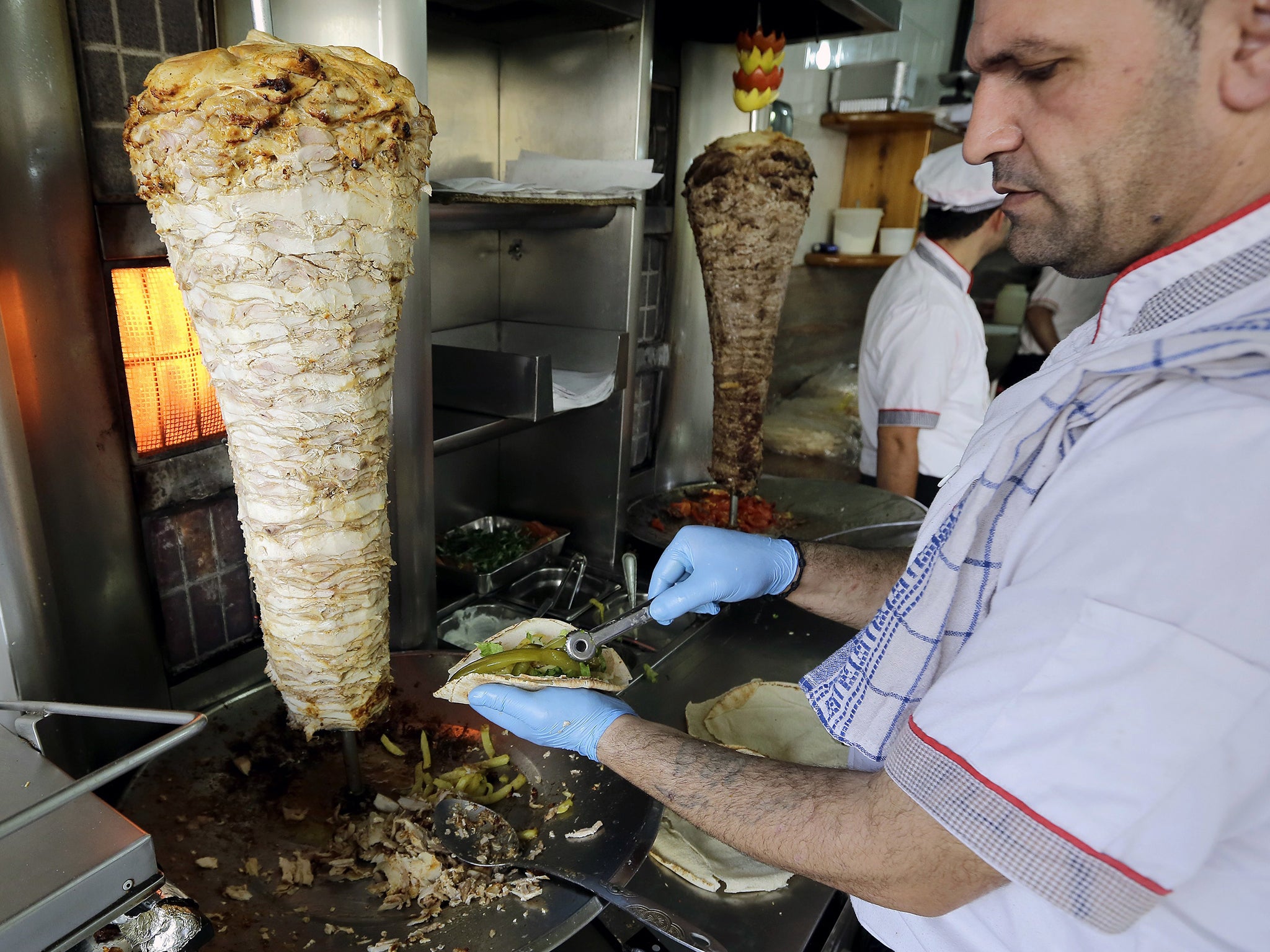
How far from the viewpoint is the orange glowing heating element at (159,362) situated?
1.35 meters

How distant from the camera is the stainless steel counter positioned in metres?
1.46

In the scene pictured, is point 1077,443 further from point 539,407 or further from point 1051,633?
point 539,407

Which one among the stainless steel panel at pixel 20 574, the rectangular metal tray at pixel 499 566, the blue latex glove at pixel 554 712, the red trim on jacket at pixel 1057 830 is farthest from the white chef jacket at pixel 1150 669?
the rectangular metal tray at pixel 499 566

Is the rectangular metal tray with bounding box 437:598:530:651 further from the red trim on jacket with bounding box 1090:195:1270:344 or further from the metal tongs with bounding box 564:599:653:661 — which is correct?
the red trim on jacket with bounding box 1090:195:1270:344

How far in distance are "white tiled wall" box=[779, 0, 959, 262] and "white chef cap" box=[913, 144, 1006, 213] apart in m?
1.22

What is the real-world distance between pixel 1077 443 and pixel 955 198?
2.28 m

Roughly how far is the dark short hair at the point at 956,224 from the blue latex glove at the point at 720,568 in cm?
174

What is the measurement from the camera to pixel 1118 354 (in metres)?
0.79

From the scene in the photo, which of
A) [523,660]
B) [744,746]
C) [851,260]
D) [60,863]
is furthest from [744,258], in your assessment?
[851,260]

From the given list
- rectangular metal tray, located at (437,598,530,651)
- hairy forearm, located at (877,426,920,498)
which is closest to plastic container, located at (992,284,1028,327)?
hairy forearm, located at (877,426,920,498)

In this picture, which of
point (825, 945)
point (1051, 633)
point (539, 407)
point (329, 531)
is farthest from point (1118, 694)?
point (539, 407)

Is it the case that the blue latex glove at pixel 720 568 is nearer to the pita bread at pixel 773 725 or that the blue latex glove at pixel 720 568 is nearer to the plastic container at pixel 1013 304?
the pita bread at pixel 773 725

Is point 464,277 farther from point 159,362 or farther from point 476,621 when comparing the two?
point 159,362

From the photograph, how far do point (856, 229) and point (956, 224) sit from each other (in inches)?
79.4
